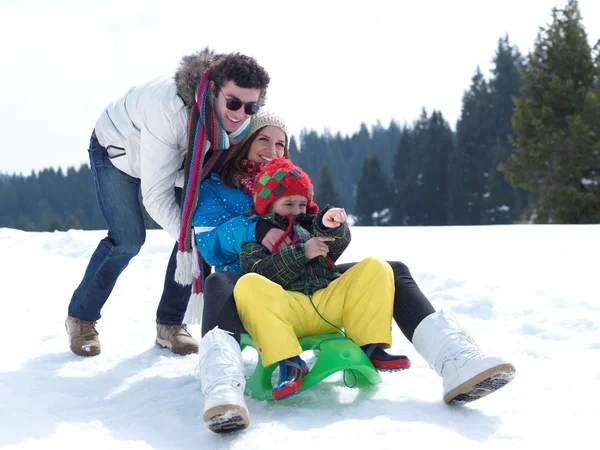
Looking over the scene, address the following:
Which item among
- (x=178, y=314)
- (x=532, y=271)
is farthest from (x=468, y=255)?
(x=178, y=314)

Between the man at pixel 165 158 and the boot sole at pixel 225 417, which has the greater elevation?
the man at pixel 165 158

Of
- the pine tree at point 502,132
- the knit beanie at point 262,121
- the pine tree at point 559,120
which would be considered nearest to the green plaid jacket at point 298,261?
the knit beanie at point 262,121

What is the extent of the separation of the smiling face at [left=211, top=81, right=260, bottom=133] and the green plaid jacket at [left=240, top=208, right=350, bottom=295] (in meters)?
0.53

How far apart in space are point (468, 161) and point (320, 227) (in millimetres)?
41087

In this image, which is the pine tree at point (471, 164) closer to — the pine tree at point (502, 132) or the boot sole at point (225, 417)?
the pine tree at point (502, 132)

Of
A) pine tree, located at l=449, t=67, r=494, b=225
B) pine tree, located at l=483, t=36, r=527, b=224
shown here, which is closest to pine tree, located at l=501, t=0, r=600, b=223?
pine tree, located at l=483, t=36, r=527, b=224

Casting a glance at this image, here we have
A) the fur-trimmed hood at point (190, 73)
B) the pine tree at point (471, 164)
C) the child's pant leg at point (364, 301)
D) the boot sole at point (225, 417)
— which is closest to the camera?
the boot sole at point (225, 417)

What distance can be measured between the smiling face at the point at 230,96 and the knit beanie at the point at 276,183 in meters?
0.28

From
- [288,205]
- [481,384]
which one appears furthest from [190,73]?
[481,384]

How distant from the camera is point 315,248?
242 cm

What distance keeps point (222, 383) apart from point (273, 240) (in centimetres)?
74

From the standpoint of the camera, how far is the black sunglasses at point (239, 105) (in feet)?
9.04

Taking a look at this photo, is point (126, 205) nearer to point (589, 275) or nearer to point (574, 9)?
point (589, 275)

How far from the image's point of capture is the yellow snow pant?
221cm
